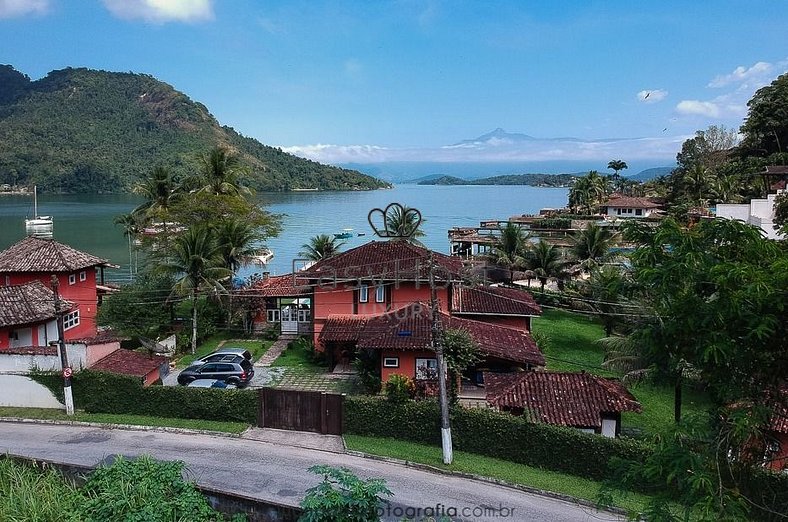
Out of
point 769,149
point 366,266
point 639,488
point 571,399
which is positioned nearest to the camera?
point 639,488

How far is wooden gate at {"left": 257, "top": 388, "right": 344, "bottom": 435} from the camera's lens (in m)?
20.5

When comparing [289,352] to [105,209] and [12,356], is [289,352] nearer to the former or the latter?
[12,356]

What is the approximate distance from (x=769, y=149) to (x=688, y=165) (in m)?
22.8

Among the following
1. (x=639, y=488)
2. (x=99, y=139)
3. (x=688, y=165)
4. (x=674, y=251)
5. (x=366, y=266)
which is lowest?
(x=639, y=488)

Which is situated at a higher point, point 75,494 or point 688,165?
point 688,165

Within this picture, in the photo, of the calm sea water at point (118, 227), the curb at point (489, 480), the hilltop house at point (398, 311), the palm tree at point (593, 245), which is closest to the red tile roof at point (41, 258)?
the hilltop house at point (398, 311)

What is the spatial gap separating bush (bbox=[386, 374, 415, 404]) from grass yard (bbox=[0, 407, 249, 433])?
521 centimetres

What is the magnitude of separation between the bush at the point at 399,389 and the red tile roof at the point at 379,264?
619 centimetres

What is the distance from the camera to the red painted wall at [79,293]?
29328 mm

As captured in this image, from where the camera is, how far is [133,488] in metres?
13.8

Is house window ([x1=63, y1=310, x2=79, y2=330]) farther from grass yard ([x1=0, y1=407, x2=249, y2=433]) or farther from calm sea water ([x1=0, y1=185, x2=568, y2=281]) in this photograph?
calm sea water ([x1=0, y1=185, x2=568, y2=281])

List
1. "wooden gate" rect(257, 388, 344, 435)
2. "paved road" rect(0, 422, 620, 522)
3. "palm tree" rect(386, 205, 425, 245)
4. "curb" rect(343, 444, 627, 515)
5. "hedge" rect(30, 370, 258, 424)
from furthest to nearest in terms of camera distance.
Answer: "hedge" rect(30, 370, 258, 424), "wooden gate" rect(257, 388, 344, 435), "palm tree" rect(386, 205, 425, 245), "curb" rect(343, 444, 627, 515), "paved road" rect(0, 422, 620, 522)

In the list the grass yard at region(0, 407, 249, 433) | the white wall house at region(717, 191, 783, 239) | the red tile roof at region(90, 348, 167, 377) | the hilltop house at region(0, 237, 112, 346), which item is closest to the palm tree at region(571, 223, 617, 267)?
the white wall house at region(717, 191, 783, 239)

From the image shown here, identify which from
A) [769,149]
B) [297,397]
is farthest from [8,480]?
[769,149]
